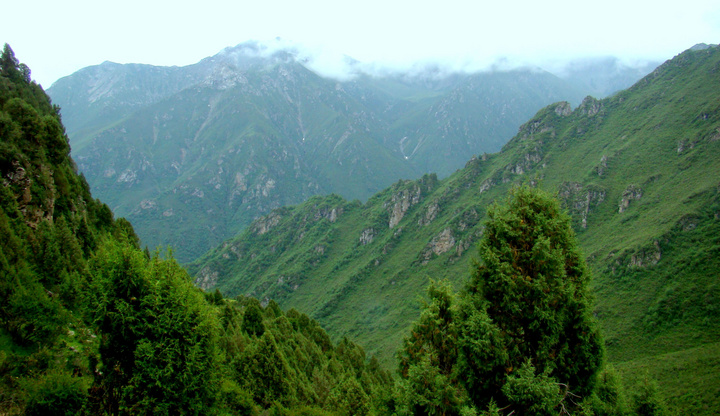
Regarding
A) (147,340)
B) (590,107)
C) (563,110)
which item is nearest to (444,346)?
(147,340)

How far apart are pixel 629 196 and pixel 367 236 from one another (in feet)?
379

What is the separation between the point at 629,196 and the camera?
109750 millimetres

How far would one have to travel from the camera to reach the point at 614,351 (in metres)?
68.6

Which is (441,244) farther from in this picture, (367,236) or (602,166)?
(602,166)

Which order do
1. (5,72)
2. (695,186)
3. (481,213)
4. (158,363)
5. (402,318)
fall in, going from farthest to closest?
(481,213) < (402,318) < (695,186) < (5,72) < (158,363)

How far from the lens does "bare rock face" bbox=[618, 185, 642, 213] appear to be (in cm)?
10781

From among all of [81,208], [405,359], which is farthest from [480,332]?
[81,208]

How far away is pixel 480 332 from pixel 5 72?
76.2 metres

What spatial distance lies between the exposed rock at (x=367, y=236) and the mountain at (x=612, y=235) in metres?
0.76

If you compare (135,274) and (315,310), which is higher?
(135,274)

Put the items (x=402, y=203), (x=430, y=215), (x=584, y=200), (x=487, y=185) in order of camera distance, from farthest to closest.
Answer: (x=402, y=203) < (x=430, y=215) < (x=487, y=185) < (x=584, y=200)

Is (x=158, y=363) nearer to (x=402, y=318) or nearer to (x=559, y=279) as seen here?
(x=559, y=279)

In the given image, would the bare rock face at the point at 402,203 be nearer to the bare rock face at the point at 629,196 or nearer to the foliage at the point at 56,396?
the bare rock face at the point at 629,196

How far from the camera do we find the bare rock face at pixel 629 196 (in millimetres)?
107812
